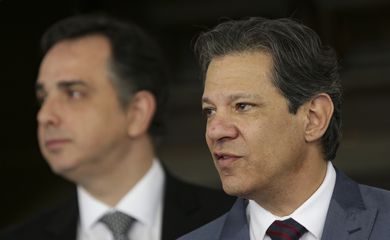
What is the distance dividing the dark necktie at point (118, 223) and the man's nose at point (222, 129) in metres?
1.47

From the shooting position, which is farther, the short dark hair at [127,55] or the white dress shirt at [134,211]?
the short dark hair at [127,55]

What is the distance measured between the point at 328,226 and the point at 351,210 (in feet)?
0.29

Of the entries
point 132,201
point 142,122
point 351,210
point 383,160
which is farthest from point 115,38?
point 351,210

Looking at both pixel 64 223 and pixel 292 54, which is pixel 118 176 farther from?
pixel 292 54

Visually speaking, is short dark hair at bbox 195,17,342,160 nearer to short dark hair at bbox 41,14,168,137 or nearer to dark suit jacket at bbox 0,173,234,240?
dark suit jacket at bbox 0,173,234,240

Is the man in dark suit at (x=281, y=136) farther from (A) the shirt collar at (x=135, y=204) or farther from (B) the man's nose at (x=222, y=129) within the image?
(A) the shirt collar at (x=135, y=204)

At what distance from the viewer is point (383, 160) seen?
19.7 ft

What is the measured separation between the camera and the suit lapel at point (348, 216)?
339 cm

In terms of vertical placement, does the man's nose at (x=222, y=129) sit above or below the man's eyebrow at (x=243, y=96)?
below

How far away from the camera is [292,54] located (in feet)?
11.5

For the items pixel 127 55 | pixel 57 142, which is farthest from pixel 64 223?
pixel 127 55

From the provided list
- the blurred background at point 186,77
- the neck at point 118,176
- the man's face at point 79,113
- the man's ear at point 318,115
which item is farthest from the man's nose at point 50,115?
the man's ear at point 318,115

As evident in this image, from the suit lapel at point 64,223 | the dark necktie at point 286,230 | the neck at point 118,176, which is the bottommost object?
the suit lapel at point 64,223

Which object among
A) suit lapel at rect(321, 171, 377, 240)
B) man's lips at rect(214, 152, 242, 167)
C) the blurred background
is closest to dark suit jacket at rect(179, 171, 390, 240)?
suit lapel at rect(321, 171, 377, 240)
